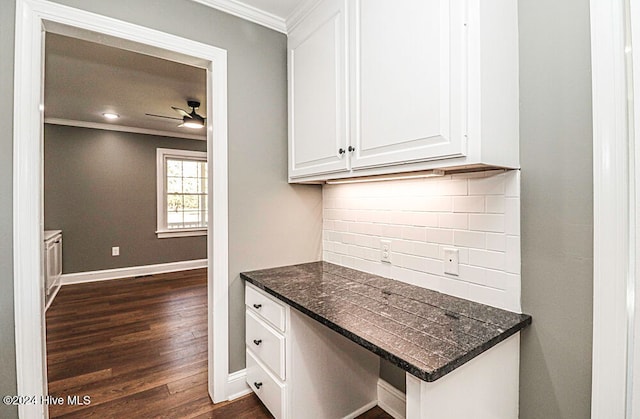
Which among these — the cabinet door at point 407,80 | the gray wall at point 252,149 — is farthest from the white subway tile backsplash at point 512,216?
the gray wall at point 252,149

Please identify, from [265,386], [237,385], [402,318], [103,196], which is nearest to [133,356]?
[237,385]

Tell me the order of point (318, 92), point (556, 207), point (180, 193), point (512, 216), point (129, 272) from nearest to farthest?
point (556, 207) < point (512, 216) < point (318, 92) < point (129, 272) < point (180, 193)

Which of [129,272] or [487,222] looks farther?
[129,272]

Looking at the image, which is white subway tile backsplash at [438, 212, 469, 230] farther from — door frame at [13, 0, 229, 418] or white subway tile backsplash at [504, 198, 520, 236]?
door frame at [13, 0, 229, 418]

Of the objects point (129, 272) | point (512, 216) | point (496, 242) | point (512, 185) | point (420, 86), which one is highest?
point (420, 86)

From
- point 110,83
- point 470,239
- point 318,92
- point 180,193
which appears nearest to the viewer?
point 470,239

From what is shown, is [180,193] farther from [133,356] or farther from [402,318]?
[402,318]

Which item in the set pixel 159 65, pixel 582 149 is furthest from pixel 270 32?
pixel 582 149

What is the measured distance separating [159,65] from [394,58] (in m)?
2.35

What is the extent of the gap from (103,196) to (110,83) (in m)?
2.35

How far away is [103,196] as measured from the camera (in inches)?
185

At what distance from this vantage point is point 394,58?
4.05 feet

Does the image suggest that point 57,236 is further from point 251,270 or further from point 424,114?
point 424,114

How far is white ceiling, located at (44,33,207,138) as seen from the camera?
8.12 feet
